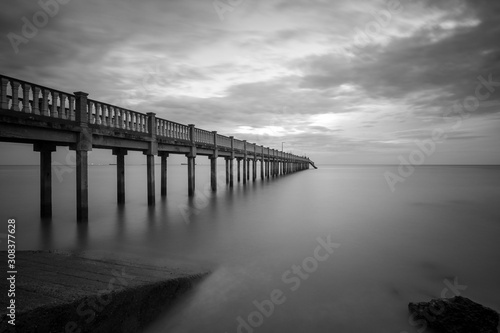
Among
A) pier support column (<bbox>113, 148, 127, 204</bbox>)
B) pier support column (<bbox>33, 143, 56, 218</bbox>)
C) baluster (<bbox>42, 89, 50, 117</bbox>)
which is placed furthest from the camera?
pier support column (<bbox>113, 148, 127, 204</bbox>)

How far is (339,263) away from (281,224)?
5.22 metres

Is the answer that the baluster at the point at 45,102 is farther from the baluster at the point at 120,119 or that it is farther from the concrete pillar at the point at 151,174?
the concrete pillar at the point at 151,174

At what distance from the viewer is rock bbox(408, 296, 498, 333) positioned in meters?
4.00

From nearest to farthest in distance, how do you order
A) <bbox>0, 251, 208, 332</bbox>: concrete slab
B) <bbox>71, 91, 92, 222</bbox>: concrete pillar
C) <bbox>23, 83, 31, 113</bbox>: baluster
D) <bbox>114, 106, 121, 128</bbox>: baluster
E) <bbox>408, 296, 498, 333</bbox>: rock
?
1. <bbox>0, 251, 208, 332</bbox>: concrete slab
2. <bbox>408, 296, 498, 333</bbox>: rock
3. <bbox>23, 83, 31, 113</bbox>: baluster
4. <bbox>71, 91, 92, 222</bbox>: concrete pillar
5. <bbox>114, 106, 121, 128</bbox>: baluster

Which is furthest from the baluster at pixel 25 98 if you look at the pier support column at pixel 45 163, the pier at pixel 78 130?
the pier support column at pixel 45 163

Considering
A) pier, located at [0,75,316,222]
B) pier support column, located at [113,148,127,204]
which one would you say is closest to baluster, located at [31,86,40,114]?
pier, located at [0,75,316,222]

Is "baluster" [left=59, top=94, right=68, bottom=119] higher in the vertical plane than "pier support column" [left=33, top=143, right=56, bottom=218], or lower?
higher

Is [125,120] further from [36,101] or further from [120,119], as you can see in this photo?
[36,101]

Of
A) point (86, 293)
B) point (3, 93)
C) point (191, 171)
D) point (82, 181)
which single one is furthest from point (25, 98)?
point (191, 171)

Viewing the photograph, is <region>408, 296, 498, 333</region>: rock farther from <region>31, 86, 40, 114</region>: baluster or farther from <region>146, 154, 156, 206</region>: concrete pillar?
<region>146, 154, 156, 206</region>: concrete pillar

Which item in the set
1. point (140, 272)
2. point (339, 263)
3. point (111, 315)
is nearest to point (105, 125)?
point (140, 272)

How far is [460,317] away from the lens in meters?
4.11

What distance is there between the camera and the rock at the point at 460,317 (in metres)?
4.00

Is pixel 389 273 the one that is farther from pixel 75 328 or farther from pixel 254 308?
pixel 75 328
